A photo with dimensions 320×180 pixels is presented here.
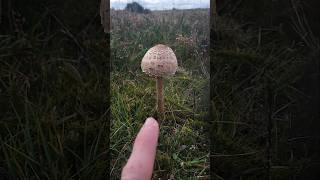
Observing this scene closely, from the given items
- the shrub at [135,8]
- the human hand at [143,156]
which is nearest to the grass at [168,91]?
the shrub at [135,8]

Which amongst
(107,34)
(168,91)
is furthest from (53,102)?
(168,91)

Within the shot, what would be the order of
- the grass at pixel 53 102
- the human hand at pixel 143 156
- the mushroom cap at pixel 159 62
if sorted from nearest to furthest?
1. the human hand at pixel 143 156
2. the mushroom cap at pixel 159 62
3. the grass at pixel 53 102

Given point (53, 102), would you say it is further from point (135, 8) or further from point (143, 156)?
point (143, 156)

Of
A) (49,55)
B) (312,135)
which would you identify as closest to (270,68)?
(312,135)

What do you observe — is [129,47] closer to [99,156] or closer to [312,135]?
[99,156]

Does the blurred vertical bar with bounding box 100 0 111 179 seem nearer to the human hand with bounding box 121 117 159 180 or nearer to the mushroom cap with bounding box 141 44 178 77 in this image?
the mushroom cap with bounding box 141 44 178 77

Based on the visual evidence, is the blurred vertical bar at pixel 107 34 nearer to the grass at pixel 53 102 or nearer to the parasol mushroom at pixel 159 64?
the grass at pixel 53 102

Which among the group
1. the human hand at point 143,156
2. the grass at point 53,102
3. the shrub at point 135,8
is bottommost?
the grass at point 53,102

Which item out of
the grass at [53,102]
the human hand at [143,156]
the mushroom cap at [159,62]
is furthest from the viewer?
the grass at [53,102]
